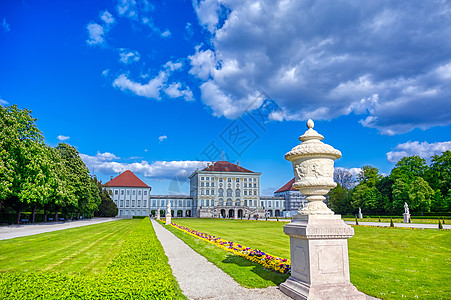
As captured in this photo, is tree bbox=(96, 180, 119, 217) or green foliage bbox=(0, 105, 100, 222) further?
tree bbox=(96, 180, 119, 217)

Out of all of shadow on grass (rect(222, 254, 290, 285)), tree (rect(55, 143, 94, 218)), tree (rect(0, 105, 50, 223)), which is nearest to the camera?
shadow on grass (rect(222, 254, 290, 285))

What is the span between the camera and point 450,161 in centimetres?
4081

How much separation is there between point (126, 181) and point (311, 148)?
266ft

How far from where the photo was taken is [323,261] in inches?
180

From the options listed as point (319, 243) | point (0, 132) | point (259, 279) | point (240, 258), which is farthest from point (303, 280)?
point (0, 132)

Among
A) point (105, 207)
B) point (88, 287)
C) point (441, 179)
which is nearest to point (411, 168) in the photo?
point (441, 179)

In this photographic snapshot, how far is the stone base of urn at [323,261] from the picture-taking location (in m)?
4.49

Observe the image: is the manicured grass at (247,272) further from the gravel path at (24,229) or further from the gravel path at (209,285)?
the gravel path at (24,229)

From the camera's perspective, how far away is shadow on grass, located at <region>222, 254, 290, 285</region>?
19.7 ft

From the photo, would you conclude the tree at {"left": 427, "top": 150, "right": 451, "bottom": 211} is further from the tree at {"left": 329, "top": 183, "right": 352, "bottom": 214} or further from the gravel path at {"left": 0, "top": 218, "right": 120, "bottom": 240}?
the gravel path at {"left": 0, "top": 218, "right": 120, "bottom": 240}

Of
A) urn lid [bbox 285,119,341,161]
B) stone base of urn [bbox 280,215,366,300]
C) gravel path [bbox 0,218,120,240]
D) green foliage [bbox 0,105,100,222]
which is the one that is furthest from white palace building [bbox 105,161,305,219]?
stone base of urn [bbox 280,215,366,300]

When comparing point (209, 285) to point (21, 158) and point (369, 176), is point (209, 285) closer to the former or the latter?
point (21, 158)

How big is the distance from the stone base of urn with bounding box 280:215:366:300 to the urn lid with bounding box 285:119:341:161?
1.07 m

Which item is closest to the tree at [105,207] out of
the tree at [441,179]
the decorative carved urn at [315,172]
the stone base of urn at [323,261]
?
the tree at [441,179]
